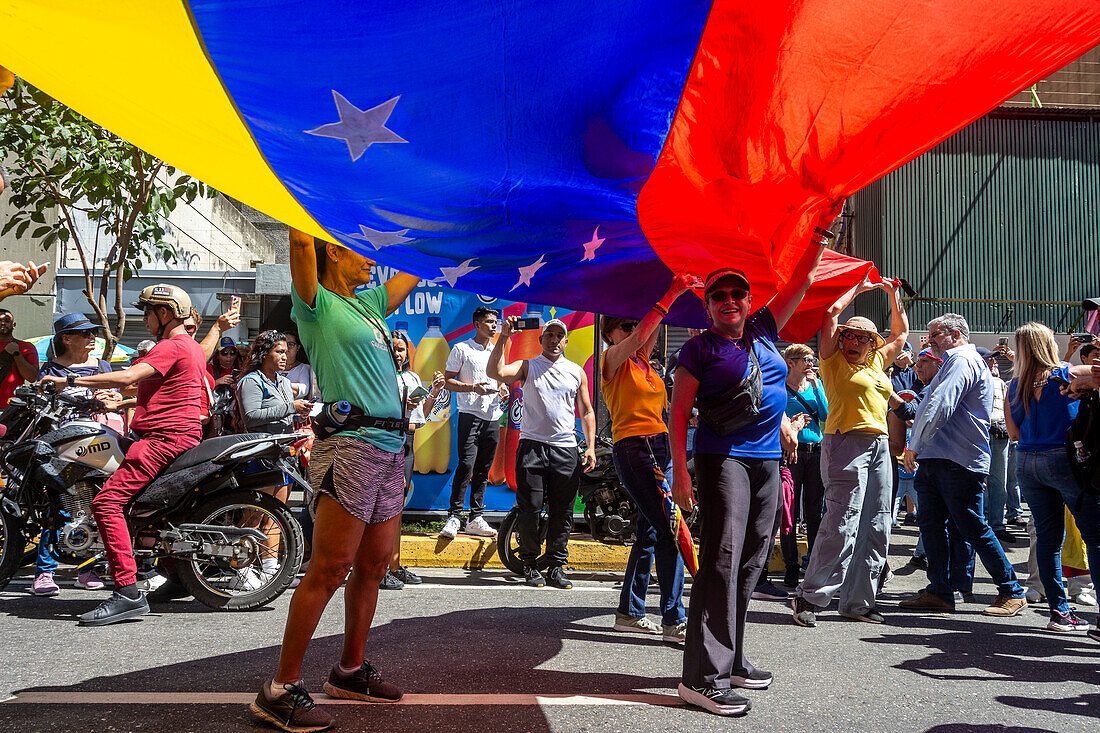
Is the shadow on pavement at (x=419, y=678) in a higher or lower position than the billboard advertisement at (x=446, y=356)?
lower

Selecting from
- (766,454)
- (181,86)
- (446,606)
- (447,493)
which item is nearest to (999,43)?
(766,454)

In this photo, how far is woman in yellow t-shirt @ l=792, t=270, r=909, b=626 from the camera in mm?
6031

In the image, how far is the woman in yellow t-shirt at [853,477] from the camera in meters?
6.03

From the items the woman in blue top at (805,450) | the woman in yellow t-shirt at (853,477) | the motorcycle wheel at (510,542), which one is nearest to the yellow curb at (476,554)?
the motorcycle wheel at (510,542)

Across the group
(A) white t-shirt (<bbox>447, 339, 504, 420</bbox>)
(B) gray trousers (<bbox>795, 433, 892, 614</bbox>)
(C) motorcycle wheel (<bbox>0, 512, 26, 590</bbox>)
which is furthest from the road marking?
(A) white t-shirt (<bbox>447, 339, 504, 420</bbox>)

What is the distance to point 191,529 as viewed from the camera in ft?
19.6

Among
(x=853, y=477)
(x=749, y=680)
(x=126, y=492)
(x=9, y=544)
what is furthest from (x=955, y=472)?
(x=9, y=544)

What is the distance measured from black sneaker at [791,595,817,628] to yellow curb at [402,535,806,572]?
238 centimetres

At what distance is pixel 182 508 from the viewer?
5996 mm

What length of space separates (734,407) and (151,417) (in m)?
4.02

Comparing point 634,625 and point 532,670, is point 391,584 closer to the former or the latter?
point 634,625

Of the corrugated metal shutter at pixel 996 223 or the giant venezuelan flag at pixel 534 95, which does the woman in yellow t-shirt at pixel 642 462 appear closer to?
the giant venezuelan flag at pixel 534 95

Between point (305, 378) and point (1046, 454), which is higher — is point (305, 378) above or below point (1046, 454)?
above

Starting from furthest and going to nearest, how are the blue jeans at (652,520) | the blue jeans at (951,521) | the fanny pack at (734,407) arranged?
the blue jeans at (951,521) < the blue jeans at (652,520) < the fanny pack at (734,407)
